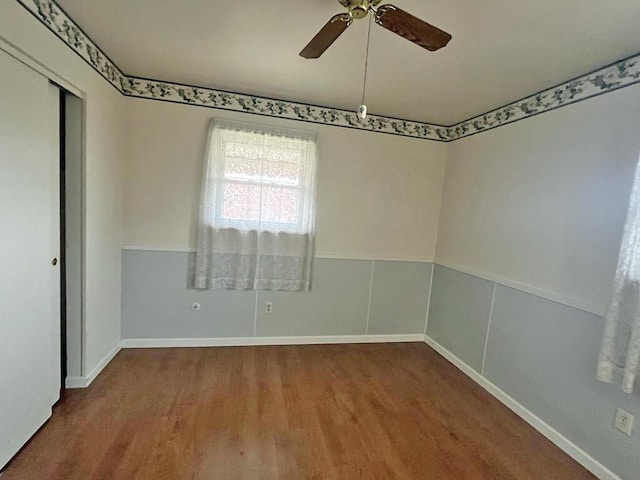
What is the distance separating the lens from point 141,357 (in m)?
2.85

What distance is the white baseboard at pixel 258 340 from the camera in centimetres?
304

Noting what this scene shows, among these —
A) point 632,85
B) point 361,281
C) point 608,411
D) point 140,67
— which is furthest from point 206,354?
point 632,85

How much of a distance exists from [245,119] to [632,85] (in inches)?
111

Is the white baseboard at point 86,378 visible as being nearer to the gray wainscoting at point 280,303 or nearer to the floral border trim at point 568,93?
the gray wainscoting at point 280,303

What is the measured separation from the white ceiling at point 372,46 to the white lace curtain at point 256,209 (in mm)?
484

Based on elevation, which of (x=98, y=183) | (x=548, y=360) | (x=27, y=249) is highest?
(x=98, y=183)

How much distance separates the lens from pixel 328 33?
58.4 inches

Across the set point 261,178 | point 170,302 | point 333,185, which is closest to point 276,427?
point 170,302

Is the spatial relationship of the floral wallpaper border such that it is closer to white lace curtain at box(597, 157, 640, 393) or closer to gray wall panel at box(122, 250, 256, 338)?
white lace curtain at box(597, 157, 640, 393)

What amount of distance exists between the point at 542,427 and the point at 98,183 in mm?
3702

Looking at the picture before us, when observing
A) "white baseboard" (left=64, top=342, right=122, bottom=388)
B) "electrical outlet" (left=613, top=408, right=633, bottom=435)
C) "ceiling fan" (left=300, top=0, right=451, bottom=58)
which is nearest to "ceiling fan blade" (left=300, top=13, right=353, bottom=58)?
"ceiling fan" (left=300, top=0, right=451, bottom=58)

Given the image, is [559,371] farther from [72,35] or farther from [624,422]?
[72,35]

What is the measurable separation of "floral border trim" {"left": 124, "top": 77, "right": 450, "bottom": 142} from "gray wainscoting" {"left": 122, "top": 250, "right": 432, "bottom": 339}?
1430 mm

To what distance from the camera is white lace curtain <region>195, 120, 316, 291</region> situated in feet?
9.74
